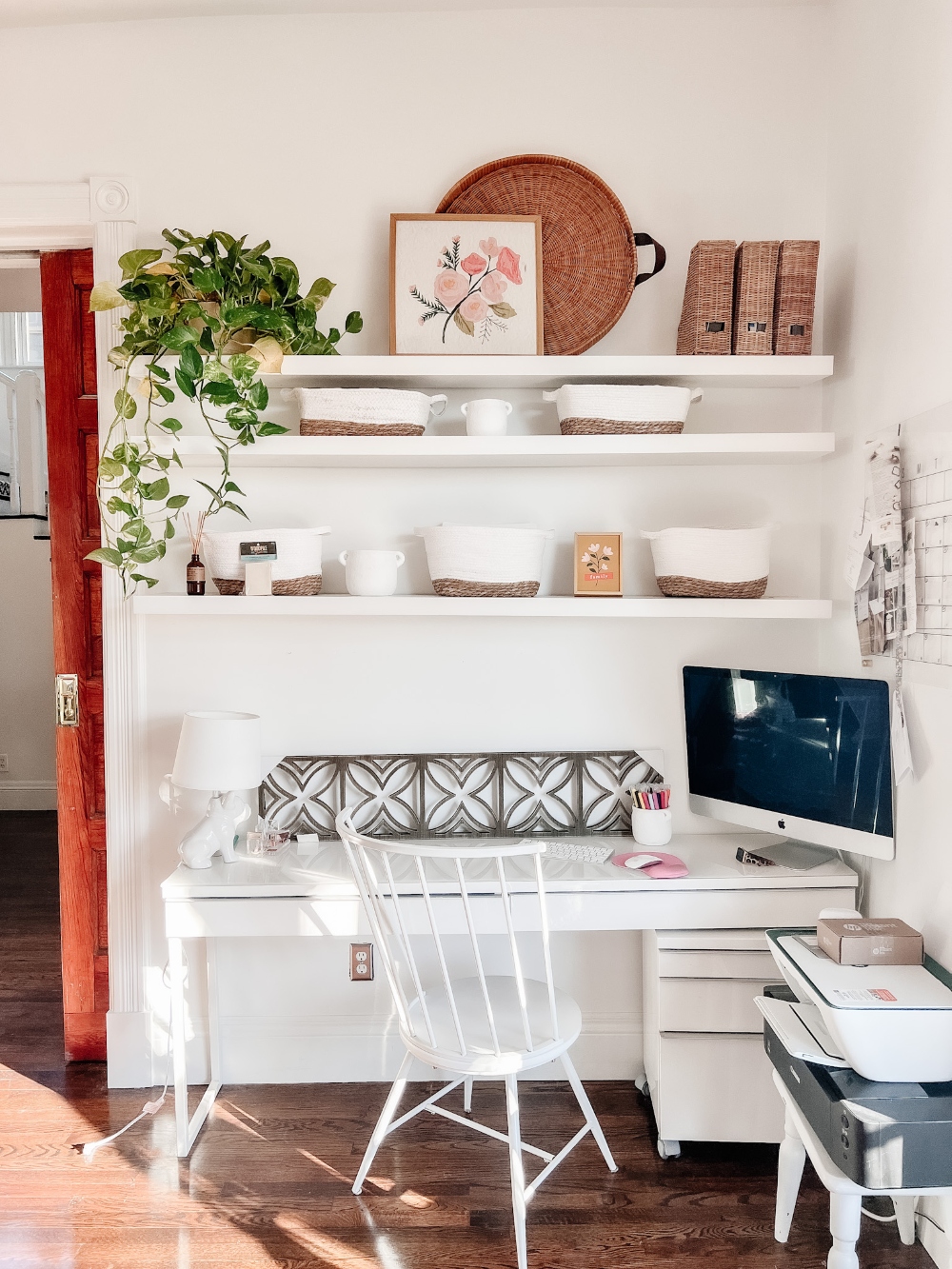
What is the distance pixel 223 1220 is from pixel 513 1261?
629 mm

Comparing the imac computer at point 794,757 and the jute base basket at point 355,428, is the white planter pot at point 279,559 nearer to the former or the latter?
the jute base basket at point 355,428

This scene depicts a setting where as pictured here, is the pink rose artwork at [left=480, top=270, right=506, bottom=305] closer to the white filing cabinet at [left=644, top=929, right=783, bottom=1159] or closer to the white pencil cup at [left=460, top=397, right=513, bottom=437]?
the white pencil cup at [left=460, top=397, right=513, bottom=437]

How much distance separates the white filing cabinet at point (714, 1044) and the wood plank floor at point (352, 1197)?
108 mm

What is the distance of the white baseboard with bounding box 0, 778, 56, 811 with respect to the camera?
17.8 feet

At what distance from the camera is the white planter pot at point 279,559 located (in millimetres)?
2234

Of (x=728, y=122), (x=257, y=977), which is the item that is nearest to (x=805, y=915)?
(x=257, y=977)

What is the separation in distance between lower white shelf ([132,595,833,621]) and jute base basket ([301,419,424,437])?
397mm

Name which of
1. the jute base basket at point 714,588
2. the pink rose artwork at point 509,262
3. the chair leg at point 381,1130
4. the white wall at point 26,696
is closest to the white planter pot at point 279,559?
the pink rose artwork at point 509,262

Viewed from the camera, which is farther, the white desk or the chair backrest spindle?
the white desk

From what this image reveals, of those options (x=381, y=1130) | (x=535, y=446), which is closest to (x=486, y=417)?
(x=535, y=446)

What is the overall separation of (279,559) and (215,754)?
498mm

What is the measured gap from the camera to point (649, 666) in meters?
2.47

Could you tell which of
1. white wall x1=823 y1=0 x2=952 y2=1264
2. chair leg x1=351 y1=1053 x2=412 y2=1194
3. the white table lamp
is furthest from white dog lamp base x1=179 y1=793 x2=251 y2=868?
white wall x1=823 y1=0 x2=952 y2=1264

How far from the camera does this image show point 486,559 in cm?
217
